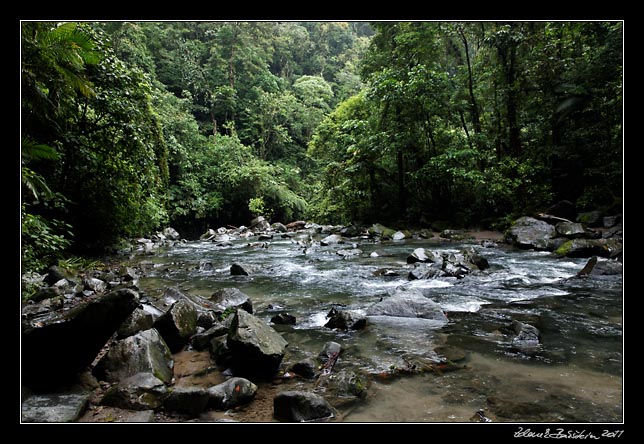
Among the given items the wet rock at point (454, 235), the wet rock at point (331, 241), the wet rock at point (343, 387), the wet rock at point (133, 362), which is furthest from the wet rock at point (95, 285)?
the wet rock at point (454, 235)

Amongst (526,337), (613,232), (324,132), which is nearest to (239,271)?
(526,337)

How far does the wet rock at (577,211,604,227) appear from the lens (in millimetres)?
12227

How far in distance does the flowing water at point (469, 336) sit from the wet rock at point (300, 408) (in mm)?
159

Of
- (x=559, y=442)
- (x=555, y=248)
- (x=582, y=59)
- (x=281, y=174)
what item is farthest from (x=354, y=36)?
(x=559, y=442)

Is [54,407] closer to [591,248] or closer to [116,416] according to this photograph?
[116,416]

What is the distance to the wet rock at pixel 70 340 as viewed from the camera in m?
3.04

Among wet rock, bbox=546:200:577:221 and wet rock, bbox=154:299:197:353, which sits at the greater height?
wet rock, bbox=546:200:577:221

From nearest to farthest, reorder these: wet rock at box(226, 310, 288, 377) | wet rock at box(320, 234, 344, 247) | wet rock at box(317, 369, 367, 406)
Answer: wet rock at box(317, 369, 367, 406) → wet rock at box(226, 310, 288, 377) → wet rock at box(320, 234, 344, 247)

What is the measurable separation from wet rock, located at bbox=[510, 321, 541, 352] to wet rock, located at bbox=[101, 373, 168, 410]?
138 inches

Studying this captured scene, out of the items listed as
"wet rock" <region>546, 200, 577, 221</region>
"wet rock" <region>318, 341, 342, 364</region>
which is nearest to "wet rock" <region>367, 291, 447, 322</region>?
"wet rock" <region>318, 341, 342, 364</region>

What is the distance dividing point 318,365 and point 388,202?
1753 cm

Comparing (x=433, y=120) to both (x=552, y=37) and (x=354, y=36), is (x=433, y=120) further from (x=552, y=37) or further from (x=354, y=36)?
(x=354, y=36)

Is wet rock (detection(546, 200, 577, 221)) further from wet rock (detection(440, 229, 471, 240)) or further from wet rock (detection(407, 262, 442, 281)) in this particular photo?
wet rock (detection(407, 262, 442, 281))
